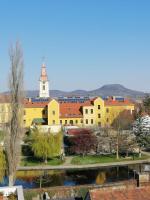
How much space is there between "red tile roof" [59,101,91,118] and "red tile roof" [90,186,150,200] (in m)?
47.9

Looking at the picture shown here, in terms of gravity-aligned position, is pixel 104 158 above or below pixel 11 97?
below

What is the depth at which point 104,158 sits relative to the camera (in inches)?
1671

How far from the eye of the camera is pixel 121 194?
1408 cm

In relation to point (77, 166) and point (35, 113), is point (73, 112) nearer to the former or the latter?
point (35, 113)

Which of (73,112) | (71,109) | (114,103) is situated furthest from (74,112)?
(114,103)

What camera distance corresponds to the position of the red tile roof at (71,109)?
62.4 m

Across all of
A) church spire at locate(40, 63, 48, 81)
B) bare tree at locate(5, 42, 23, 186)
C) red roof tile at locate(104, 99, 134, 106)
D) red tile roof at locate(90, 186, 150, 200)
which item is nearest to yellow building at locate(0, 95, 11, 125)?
bare tree at locate(5, 42, 23, 186)

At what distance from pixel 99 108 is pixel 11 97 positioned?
37679mm

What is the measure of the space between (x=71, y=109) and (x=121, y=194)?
49.2m

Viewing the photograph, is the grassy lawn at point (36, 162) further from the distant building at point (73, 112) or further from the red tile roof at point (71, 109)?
the red tile roof at point (71, 109)

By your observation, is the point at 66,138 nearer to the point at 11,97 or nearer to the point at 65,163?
the point at 65,163

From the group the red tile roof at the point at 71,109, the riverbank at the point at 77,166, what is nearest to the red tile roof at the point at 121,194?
the riverbank at the point at 77,166

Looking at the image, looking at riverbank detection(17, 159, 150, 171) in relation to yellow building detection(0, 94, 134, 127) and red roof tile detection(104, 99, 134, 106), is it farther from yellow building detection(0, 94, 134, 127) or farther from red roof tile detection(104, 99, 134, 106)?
red roof tile detection(104, 99, 134, 106)

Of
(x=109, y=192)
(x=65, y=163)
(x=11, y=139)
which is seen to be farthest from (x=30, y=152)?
(x=109, y=192)
